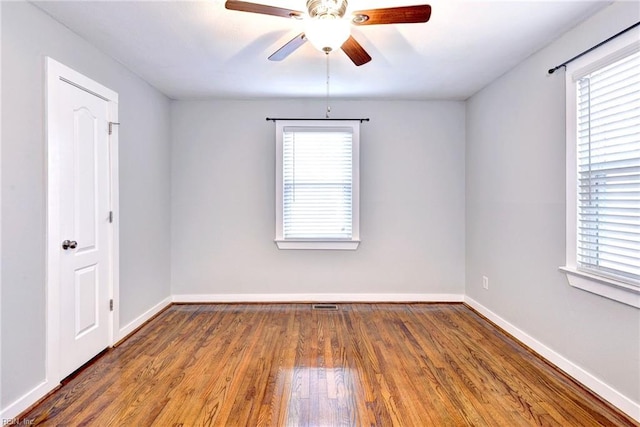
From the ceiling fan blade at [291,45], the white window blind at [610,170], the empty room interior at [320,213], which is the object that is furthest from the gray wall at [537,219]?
the ceiling fan blade at [291,45]

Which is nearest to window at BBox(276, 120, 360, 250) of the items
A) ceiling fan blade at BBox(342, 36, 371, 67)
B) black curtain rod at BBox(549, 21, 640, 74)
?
ceiling fan blade at BBox(342, 36, 371, 67)

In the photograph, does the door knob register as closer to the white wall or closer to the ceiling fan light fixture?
the white wall

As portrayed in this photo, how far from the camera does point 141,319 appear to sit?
339 cm

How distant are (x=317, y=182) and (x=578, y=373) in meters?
2.98

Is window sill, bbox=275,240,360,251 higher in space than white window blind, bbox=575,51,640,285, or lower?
lower

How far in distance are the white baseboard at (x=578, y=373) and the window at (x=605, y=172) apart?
Answer: 0.59 meters

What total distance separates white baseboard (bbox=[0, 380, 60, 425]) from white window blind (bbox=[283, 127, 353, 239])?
2523 millimetres

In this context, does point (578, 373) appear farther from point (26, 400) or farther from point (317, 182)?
point (26, 400)

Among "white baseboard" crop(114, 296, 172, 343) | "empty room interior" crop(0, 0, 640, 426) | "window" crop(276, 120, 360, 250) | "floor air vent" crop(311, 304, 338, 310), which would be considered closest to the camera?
"empty room interior" crop(0, 0, 640, 426)

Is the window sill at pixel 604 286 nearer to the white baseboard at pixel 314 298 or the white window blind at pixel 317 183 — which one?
the white baseboard at pixel 314 298

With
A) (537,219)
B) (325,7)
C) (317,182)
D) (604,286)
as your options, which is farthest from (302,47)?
(604,286)

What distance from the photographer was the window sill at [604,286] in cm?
191

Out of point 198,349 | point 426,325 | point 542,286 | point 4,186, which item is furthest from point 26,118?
point 542,286

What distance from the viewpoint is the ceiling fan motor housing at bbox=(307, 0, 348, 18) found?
183cm
